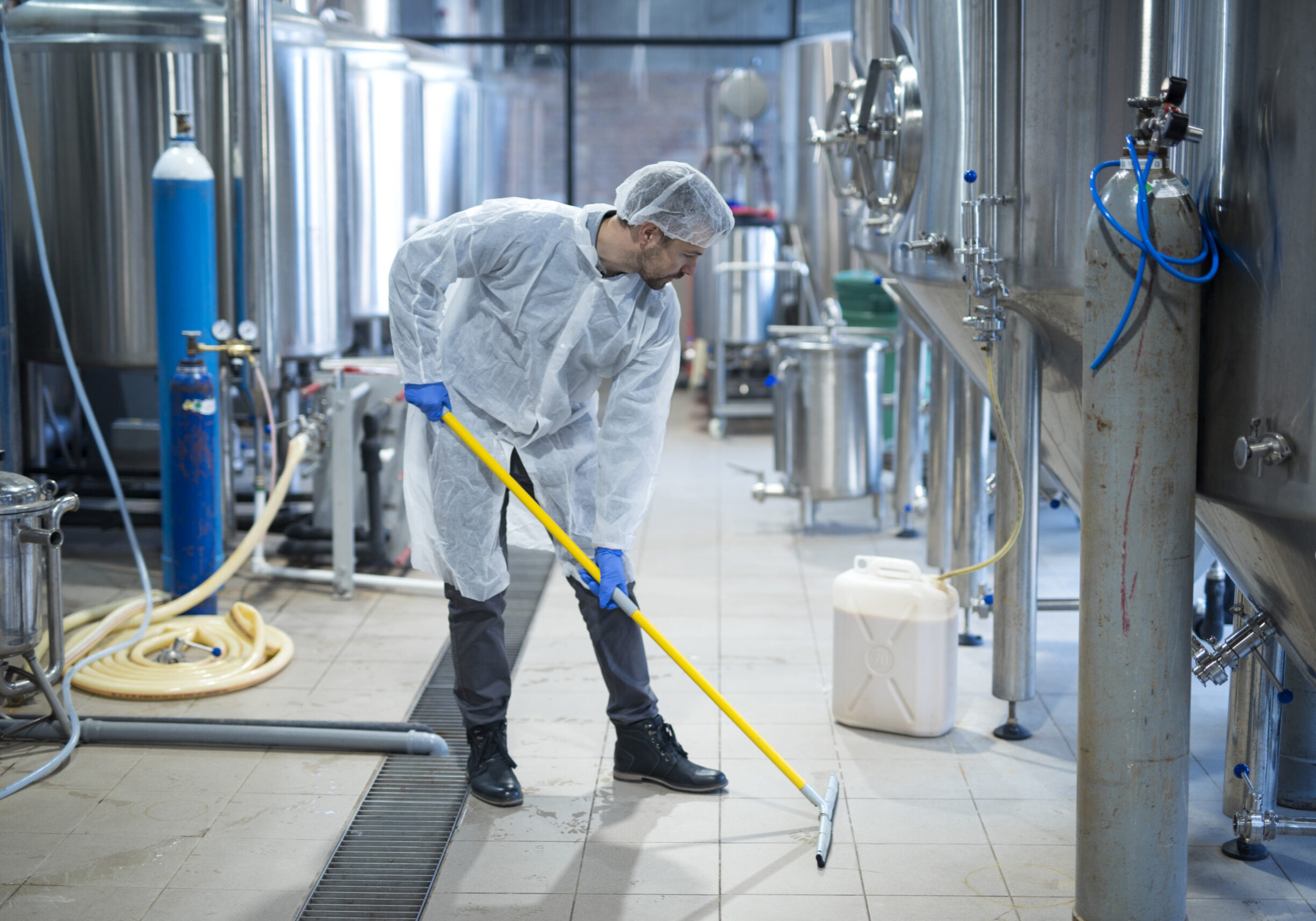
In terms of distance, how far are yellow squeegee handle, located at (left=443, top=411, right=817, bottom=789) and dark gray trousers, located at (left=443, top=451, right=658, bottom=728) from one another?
115mm

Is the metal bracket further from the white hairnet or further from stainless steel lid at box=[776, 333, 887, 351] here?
stainless steel lid at box=[776, 333, 887, 351]

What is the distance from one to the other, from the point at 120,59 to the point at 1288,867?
396 cm

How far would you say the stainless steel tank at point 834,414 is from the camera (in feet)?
15.7

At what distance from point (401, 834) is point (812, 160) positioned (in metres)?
5.25

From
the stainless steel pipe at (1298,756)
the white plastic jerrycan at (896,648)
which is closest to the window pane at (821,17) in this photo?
the white plastic jerrycan at (896,648)

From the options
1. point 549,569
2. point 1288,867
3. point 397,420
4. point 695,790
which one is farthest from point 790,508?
point 1288,867

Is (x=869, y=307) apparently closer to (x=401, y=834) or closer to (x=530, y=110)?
(x=401, y=834)

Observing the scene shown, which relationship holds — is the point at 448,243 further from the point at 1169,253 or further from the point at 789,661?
the point at 789,661

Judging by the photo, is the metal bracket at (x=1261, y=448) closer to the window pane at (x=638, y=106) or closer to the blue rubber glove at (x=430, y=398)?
the blue rubber glove at (x=430, y=398)

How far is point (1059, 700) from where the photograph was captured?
3219 millimetres

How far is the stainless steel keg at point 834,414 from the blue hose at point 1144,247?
2897 millimetres

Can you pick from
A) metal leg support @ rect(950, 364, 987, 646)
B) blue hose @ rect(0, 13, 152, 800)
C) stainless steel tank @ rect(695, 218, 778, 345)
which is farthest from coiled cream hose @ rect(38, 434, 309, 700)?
stainless steel tank @ rect(695, 218, 778, 345)

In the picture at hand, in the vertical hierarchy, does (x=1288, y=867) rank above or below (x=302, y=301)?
below

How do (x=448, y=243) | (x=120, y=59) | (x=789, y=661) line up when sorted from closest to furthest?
(x=448, y=243) < (x=789, y=661) < (x=120, y=59)
